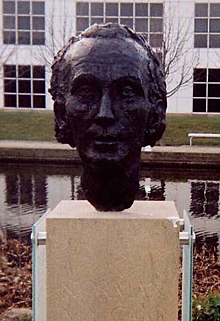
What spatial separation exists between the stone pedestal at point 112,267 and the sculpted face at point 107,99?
441mm

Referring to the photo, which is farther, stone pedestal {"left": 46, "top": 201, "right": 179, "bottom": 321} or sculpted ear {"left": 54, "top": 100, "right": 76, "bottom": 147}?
sculpted ear {"left": 54, "top": 100, "right": 76, "bottom": 147}

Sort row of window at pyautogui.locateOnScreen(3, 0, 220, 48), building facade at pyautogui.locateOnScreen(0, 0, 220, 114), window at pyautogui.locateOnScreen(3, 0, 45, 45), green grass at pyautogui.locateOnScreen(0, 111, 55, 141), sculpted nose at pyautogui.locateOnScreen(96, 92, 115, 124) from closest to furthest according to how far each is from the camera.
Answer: sculpted nose at pyautogui.locateOnScreen(96, 92, 115, 124) → green grass at pyautogui.locateOnScreen(0, 111, 55, 141) → building facade at pyautogui.locateOnScreen(0, 0, 220, 114) → row of window at pyautogui.locateOnScreen(3, 0, 220, 48) → window at pyautogui.locateOnScreen(3, 0, 45, 45)

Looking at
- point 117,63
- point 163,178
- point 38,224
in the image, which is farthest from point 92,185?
point 163,178

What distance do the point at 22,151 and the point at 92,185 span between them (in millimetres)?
13630

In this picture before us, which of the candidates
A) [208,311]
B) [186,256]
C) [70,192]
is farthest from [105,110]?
[70,192]

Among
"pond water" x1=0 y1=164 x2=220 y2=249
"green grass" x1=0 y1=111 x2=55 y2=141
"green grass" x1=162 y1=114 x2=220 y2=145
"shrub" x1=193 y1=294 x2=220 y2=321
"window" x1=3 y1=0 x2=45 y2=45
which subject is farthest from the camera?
"window" x1=3 y1=0 x2=45 y2=45

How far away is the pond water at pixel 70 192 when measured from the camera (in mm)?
10883

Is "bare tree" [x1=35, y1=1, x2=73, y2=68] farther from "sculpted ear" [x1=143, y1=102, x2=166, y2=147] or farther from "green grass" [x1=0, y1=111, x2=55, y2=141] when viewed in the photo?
"sculpted ear" [x1=143, y1=102, x2=166, y2=147]

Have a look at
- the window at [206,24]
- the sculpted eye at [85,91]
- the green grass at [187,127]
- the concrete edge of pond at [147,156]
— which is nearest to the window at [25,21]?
the window at [206,24]

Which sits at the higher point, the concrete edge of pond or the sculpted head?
the sculpted head

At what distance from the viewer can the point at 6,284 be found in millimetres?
7379

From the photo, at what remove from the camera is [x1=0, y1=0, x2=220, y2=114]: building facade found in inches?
1091

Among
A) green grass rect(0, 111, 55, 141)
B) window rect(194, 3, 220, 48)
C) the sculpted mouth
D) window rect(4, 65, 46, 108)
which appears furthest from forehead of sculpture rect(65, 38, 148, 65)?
window rect(4, 65, 46, 108)

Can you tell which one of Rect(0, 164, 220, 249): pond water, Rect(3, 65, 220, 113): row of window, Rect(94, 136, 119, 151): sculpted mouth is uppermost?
Rect(94, 136, 119, 151): sculpted mouth
